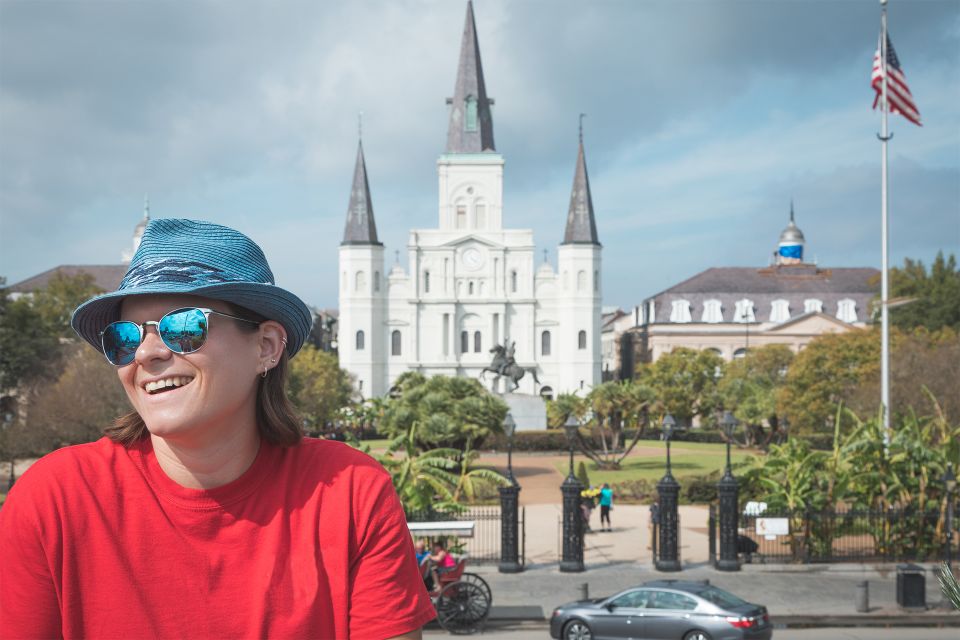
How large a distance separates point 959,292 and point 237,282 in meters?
65.8

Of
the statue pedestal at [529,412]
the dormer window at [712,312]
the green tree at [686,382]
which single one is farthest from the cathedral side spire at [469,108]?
the statue pedestal at [529,412]

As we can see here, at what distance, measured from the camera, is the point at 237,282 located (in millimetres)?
2316

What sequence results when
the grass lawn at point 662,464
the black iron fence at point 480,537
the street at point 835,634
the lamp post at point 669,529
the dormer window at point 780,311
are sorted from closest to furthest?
the street at point 835,634 < the black iron fence at point 480,537 < the lamp post at point 669,529 < the grass lawn at point 662,464 < the dormer window at point 780,311

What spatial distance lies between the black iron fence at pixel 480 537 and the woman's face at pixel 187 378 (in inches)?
580

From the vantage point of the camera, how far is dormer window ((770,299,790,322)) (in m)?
89.0

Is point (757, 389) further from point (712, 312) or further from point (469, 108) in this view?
point (469, 108)

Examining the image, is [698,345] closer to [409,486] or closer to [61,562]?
[409,486]

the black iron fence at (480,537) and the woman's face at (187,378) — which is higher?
the woman's face at (187,378)

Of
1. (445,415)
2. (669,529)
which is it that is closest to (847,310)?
(445,415)

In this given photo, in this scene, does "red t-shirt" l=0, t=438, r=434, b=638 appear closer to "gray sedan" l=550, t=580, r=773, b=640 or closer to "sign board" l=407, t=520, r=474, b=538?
"gray sedan" l=550, t=580, r=773, b=640

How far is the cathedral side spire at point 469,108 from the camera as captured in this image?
88438mm

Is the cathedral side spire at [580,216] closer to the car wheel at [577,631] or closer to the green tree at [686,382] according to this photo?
the green tree at [686,382]

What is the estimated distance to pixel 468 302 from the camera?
84.2m

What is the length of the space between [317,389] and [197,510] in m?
53.0
